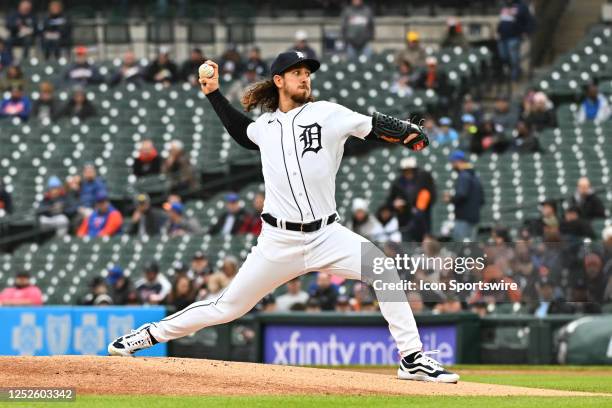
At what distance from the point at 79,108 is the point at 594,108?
7680 millimetres

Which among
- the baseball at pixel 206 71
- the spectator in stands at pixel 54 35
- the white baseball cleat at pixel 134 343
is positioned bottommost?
the white baseball cleat at pixel 134 343

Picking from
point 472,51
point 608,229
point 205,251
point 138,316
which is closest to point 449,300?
point 608,229

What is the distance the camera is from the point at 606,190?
16.8 metres

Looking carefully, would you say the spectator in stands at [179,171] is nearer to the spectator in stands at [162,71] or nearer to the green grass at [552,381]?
the spectator in stands at [162,71]

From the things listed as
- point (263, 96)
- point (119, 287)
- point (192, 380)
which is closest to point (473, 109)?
point (119, 287)

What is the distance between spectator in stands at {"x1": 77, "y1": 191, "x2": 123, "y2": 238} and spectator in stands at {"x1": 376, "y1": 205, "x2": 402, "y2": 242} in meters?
4.14

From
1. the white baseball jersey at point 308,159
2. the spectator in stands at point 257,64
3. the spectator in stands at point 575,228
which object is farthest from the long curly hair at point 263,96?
the spectator in stands at point 257,64

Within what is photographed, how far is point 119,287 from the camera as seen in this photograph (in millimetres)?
16781

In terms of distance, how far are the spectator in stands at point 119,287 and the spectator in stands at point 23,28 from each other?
804 centimetres

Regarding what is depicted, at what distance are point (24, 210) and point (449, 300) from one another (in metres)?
8.27

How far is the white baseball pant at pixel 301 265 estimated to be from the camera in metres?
8.35

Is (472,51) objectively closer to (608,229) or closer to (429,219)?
(429,219)

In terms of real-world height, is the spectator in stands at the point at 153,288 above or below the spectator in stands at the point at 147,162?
below

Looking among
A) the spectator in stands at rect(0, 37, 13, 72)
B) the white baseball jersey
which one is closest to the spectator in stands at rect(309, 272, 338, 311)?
the white baseball jersey
